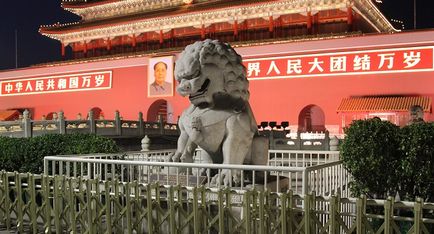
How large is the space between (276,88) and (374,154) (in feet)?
44.6

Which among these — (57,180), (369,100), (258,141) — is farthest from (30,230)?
(369,100)

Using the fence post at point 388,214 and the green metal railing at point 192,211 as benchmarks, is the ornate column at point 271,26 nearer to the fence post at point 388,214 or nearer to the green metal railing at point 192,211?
the green metal railing at point 192,211

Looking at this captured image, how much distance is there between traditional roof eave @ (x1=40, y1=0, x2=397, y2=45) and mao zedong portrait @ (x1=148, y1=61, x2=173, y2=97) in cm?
291

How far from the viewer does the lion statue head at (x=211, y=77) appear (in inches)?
218

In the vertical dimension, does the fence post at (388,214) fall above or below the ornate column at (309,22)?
below

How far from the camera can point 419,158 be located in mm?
4770

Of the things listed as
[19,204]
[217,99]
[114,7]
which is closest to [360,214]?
[217,99]

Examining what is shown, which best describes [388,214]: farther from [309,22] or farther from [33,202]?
[309,22]

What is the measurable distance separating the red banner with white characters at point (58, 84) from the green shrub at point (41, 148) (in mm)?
14778

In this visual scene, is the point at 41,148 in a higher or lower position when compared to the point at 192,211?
higher

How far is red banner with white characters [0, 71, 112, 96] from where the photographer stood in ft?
75.0

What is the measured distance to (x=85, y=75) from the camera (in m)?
23.2

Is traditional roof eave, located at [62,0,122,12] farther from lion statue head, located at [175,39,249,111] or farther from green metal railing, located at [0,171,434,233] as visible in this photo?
lion statue head, located at [175,39,249,111]

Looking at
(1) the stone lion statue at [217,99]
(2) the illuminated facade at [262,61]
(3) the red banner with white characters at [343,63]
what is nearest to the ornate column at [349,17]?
(2) the illuminated facade at [262,61]
